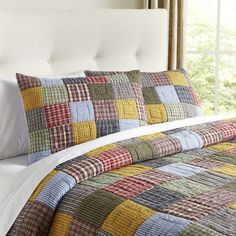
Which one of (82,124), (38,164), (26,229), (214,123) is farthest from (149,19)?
(26,229)

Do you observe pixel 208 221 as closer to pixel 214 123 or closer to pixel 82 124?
pixel 82 124

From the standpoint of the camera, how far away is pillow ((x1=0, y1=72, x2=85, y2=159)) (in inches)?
96.8

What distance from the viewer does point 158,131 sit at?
251 centimetres

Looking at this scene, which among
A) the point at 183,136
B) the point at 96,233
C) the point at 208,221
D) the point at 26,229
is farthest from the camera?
the point at 183,136

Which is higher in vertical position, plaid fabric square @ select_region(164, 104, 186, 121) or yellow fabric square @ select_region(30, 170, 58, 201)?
plaid fabric square @ select_region(164, 104, 186, 121)

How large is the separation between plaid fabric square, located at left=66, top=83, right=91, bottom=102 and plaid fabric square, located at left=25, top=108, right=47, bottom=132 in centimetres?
16

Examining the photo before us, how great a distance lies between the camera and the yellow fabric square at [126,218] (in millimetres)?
1580

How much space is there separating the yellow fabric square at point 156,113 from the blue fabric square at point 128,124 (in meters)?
0.19

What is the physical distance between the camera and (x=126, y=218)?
5.29ft

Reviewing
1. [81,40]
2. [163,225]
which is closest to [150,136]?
[163,225]

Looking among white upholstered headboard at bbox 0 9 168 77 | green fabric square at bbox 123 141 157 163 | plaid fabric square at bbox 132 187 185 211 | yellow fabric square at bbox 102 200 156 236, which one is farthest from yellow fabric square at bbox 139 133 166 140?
white upholstered headboard at bbox 0 9 168 77

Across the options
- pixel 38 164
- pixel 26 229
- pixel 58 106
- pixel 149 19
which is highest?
pixel 149 19

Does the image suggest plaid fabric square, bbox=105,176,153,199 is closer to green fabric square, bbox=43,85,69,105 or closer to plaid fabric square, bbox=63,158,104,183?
plaid fabric square, bbox=63,158,104,183

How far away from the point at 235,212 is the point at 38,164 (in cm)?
88
